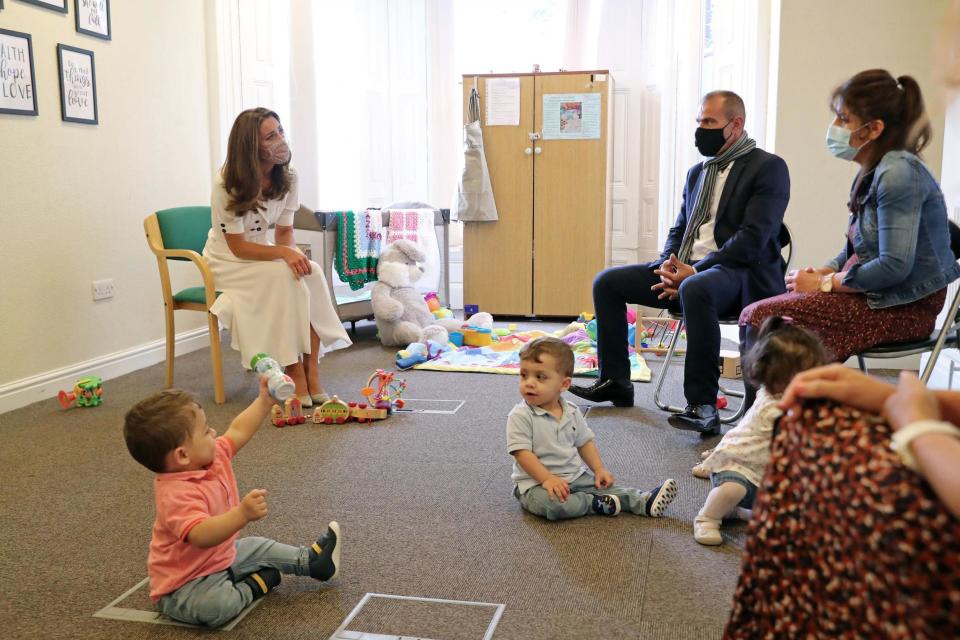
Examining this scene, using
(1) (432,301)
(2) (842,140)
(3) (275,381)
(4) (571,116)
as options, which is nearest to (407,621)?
(3) (275,381)

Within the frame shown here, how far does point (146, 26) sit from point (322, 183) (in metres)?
1.74

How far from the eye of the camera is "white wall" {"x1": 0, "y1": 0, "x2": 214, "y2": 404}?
334cm

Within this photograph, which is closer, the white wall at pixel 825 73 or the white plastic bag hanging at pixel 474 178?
the white wall at pixel 825 73

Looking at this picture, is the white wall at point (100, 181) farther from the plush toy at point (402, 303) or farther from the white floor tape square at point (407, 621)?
the white floor tape square at point (407, 621)

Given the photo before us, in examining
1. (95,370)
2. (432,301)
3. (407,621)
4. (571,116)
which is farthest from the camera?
(571,116)

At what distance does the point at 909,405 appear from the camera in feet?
2.73

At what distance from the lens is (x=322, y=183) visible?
5.67 meters

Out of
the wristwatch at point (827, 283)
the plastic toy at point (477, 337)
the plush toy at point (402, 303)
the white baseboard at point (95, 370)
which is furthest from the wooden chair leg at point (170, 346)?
the wristwatch at point (827, 283)

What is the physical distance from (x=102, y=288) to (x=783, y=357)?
307 cm

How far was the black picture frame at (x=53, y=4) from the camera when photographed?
3.38m

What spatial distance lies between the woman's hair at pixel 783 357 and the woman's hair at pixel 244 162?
209 cm

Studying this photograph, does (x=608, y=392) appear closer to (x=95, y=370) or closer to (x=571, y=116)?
(x=95, y=370)

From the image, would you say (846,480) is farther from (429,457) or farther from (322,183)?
(322,183)

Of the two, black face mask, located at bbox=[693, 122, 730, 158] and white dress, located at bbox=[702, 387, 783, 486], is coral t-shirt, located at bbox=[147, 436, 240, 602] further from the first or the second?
black face mask, located at bbox=[693, 122, 730, 158]
